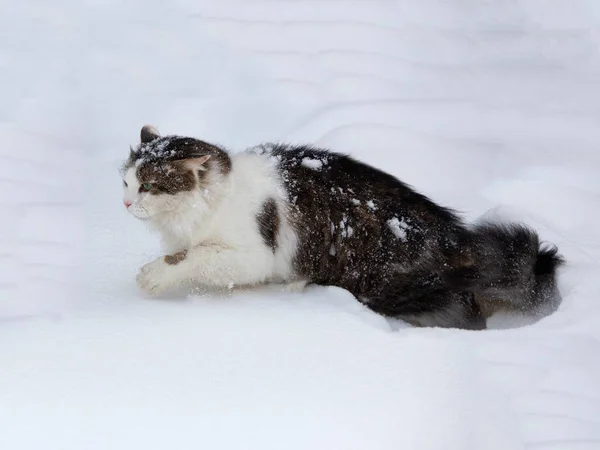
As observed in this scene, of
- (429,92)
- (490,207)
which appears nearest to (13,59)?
(429,92)

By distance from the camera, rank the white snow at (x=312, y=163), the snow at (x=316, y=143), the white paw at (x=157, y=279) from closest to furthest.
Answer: the snow at (x=316, y=143)
the white paw at (x=157, y=279)
the white snow at (x=312, y=163)

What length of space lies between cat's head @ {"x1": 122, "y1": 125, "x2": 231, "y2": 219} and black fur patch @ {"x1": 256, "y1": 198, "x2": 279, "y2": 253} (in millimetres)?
247

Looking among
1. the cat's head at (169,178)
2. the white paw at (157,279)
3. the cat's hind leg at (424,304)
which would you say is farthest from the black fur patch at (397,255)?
the white paw at (157,279)

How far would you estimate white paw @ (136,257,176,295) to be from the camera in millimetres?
3734

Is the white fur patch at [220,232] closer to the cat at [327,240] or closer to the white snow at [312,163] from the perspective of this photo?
the cat at [327,240]

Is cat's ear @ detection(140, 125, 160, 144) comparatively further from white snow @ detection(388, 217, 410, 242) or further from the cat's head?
white snow @ detection(388, 217, 410, 242)

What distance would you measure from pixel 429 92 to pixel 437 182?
999 millimetres

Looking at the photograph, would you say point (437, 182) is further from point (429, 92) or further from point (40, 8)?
point (40, 8)

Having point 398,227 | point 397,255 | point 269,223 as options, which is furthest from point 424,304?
point 269,223

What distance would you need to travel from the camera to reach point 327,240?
390 centimetres

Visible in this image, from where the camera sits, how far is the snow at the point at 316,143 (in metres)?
2.91

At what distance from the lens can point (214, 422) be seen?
2.84 meters

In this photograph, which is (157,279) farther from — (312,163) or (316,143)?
(316,143)

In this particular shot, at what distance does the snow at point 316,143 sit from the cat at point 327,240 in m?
0.14
